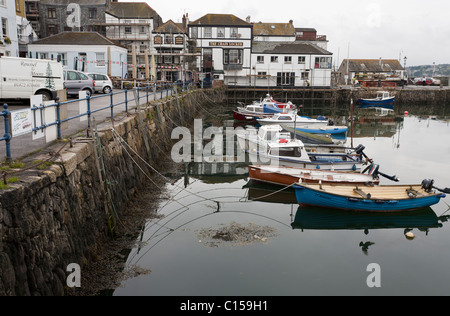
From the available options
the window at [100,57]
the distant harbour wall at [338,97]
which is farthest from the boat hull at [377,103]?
the window at [100,57]

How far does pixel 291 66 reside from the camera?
205 feet

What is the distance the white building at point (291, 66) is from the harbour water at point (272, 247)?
47.0 metres

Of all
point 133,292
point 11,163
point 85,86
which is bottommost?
point 133,292

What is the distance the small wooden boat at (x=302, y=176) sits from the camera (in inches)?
621

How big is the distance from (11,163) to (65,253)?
6.88 feet

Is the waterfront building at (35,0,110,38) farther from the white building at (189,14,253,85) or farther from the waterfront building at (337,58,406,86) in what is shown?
the waterfront building at (337,58,406,86)

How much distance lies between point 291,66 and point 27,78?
167 ft

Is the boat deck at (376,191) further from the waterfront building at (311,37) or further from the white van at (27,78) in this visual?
the waterfront building at (311,37)

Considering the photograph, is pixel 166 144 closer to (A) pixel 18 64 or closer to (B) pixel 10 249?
(A) pixel 18 64

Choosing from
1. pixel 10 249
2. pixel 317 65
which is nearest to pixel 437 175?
pixel 10 249

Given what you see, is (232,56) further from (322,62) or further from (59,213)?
(59,213)

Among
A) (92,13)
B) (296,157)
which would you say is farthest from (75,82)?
(92,13)

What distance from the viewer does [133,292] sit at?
27.6 ft

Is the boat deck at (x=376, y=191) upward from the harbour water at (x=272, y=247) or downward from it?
upward
